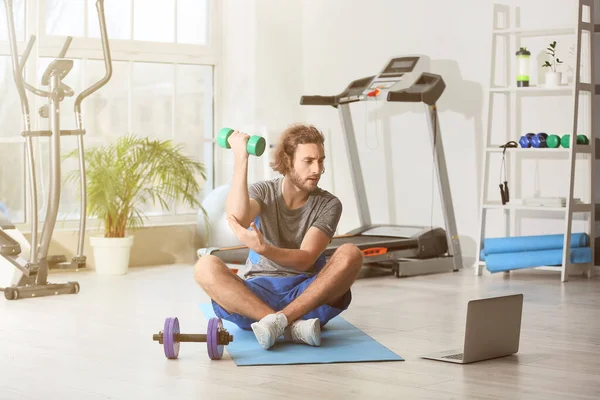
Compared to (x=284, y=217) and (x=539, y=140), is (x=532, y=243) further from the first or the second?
(x=284, y=217)

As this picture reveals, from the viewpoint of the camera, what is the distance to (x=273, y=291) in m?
3.75

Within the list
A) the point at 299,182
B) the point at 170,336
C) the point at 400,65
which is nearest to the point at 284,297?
the point at 299,182

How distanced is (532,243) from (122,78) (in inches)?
125

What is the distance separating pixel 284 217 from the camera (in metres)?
3.79

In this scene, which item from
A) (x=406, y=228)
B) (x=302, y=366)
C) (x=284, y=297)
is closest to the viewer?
(x=302, y=366)

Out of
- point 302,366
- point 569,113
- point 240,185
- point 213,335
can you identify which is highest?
point 569,113

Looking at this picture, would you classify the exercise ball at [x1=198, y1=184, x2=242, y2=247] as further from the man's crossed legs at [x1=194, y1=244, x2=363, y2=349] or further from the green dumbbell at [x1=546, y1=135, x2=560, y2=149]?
the man's crossed legs at [x1=194, y1=244, x2=363, y2=349]

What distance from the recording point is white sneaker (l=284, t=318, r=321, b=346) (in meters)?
3.53

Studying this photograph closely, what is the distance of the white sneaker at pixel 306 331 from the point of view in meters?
3.53

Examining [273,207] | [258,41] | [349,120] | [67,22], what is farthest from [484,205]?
[67,22]

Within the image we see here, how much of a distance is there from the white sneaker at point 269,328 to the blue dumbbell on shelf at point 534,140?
9.74 feet

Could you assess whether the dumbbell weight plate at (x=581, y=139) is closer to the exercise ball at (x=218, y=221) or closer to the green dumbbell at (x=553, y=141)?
the green dumbbell at (x=553, y=141)

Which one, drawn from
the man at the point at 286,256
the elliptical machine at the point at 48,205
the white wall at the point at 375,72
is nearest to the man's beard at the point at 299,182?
the man at the point at 286,256

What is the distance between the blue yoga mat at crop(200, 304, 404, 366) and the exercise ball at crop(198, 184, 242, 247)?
8.78 ft
